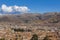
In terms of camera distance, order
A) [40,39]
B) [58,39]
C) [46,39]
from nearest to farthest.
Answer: [46,39] → [40,39] → [58,39]

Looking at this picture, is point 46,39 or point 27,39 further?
point 27,39

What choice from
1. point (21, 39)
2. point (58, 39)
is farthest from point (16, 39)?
point (58, 39)

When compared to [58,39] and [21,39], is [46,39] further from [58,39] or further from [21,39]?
[58,39]

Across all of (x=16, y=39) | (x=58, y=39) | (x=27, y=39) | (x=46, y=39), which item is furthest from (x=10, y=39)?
(x=58, y=39)

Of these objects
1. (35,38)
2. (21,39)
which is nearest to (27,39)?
(21,39)

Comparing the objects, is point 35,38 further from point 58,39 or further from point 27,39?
point 58,39

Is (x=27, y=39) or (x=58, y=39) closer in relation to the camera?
(x=27, y=39)

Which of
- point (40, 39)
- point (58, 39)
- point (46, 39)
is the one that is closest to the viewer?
point (46, 39)

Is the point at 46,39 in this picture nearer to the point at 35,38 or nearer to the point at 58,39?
the point at 35,38
